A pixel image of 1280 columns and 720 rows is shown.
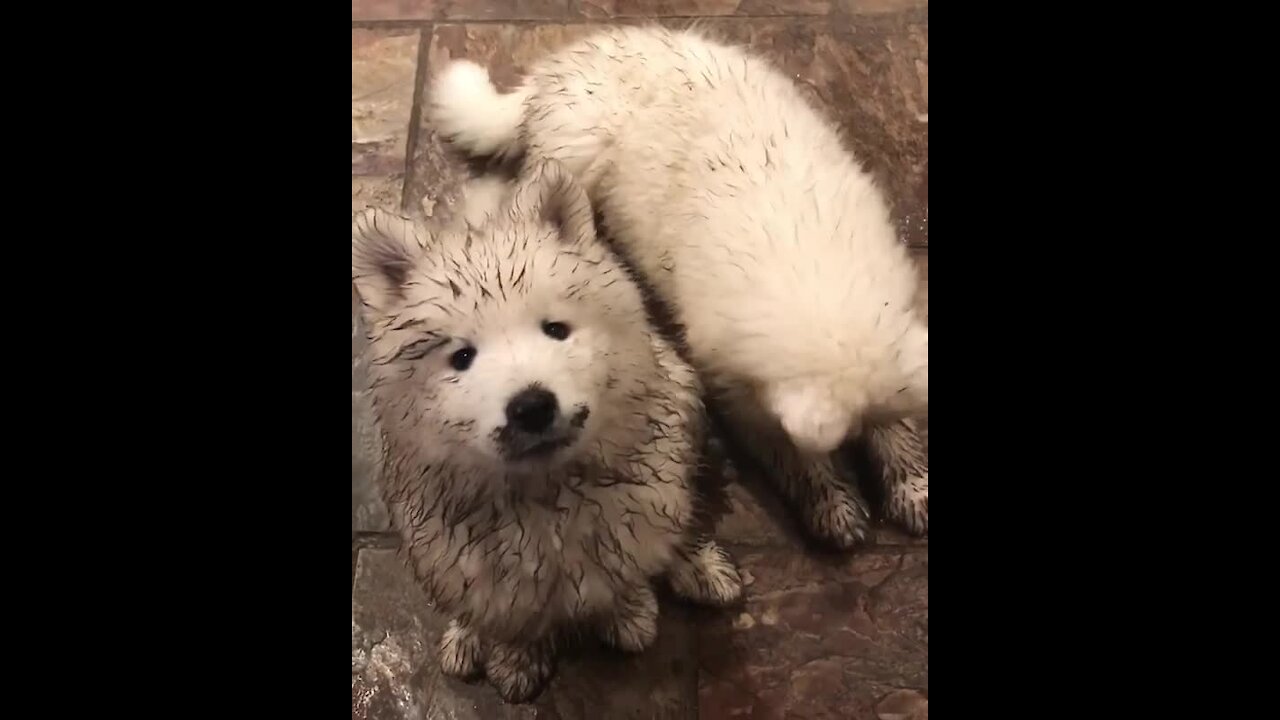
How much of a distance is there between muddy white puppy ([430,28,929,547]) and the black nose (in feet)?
1.40

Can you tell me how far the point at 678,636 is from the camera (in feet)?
5.43

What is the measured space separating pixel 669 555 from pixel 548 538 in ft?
0.86

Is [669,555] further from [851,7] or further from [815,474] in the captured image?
[851,7]

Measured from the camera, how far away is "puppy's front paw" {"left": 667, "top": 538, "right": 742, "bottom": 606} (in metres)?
1.64

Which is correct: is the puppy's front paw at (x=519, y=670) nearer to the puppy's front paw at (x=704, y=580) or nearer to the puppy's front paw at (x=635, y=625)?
the puppy's front paw at (x=635, y=625)

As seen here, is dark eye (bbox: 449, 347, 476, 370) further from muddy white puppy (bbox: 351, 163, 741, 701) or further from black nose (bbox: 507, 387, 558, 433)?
black nose (bbox: 507, 387, 558, 433)

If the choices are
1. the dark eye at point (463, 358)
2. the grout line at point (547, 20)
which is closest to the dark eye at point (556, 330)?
the dark eye at point (463, 358)

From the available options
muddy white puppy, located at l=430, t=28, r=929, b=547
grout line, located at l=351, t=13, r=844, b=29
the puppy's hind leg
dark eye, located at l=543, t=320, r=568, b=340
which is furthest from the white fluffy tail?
the puppy's hind leg

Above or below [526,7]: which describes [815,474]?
below

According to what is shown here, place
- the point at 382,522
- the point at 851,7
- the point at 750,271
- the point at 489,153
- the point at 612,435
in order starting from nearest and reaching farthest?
the point at 612,435 → the point at 750,271 → the point at 382,522 → the point at 489,153 → the point at 851,7

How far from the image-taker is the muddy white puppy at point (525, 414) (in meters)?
1.11

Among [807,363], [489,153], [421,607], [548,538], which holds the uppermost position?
[807,363]

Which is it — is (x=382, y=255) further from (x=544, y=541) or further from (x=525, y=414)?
(x=544, y=541)

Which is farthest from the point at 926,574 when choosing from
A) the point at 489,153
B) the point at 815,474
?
the point at 489,153
